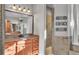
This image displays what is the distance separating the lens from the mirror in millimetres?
1136

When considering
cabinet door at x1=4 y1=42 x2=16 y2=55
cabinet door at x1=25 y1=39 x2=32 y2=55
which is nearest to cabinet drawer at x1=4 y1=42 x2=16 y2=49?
cabinet door at x1=4 y1=42 x2=16 y2=55

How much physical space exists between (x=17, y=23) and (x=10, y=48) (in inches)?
9.4

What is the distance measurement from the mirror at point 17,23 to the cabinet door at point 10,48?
10cm

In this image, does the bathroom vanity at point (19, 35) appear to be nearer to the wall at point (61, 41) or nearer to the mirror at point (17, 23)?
the mirror at point (17, 23)

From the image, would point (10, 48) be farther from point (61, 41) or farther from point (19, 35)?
point (61, 41)

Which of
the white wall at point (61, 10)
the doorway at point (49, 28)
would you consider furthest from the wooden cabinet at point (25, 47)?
the white wall at point (61, 10)

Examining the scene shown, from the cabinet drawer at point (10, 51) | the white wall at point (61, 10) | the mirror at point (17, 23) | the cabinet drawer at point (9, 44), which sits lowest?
the cabinet drawer at point (10, 51)

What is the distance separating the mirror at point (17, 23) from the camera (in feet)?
3.73

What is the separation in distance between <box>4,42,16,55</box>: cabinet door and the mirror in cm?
10

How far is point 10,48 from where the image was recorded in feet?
3.67
